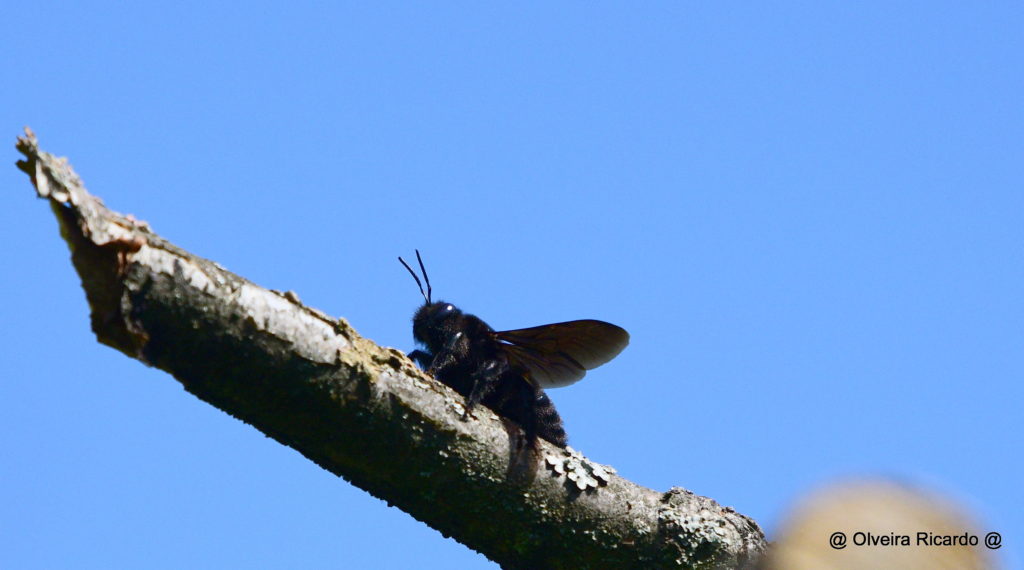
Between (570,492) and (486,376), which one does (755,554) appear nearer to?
(570,492)

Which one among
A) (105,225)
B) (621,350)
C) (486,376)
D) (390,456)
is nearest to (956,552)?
(390,456)

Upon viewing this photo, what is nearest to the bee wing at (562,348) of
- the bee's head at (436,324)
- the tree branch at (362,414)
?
the bee's head at (436,324)

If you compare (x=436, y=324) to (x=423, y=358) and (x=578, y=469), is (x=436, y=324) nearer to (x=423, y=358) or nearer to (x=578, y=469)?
(x=423, y=358)

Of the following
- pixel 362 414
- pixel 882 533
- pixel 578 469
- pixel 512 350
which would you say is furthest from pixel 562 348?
pixel 882 533

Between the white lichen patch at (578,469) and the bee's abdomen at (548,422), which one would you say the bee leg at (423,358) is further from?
the white lichen patch at (578,469)

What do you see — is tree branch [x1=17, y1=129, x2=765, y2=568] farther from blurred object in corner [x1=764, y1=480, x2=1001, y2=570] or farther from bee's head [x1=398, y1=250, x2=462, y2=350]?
blurred object in corner [x1=764, y1=480, x2=1001, y2=570]

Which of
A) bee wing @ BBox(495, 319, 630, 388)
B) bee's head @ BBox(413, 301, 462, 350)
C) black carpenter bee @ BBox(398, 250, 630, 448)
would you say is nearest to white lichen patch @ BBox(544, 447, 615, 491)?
black carpenter bee @ BBox(398, 250, 630, 448)

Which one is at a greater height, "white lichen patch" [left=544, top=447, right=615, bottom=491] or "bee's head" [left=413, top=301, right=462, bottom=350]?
"bee's head" [left=413, top=301, right=462, bottom=350]
